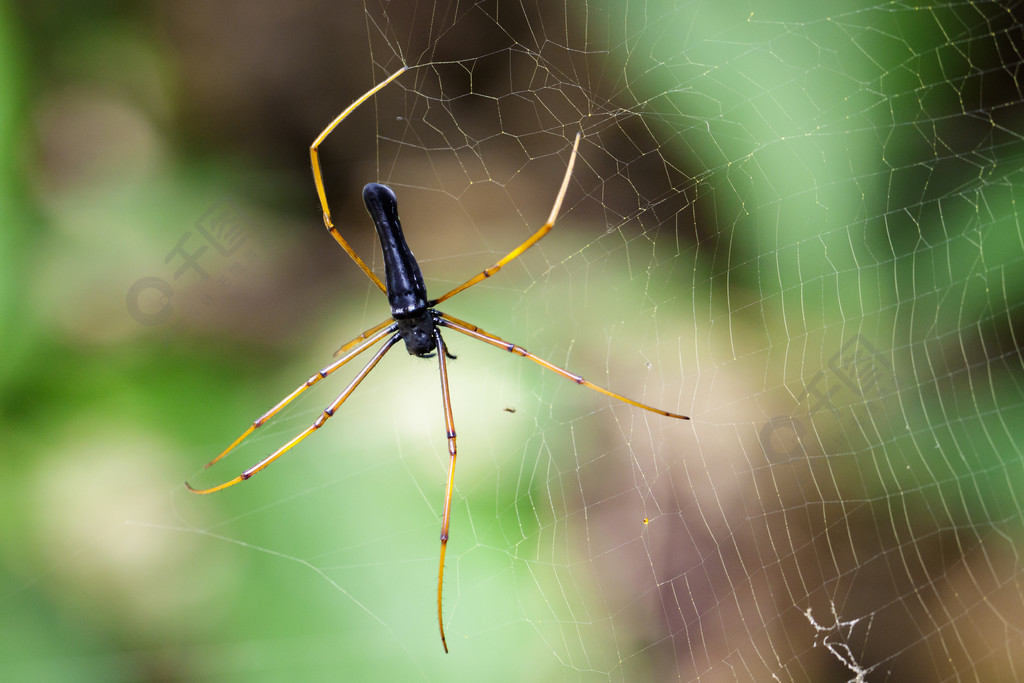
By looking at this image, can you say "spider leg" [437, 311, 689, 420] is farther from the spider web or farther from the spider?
the spider web

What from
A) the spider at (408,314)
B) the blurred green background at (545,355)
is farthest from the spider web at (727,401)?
the spider at (408,314)

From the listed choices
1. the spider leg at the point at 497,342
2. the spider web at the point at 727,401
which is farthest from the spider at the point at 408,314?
the spider web at the point at 727,401

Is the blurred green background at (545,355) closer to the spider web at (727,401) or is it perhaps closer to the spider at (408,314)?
the spider web at (727,401)

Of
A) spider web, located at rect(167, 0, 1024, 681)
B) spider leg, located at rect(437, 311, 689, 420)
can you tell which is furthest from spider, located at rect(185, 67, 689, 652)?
spider web, located at rect(167, 0, 1024, 681)

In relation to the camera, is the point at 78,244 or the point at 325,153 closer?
the point at 78,244

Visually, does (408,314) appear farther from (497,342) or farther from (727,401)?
(727,401)

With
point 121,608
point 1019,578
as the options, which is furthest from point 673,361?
point 121,608

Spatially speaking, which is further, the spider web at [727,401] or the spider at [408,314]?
the spider web at [727,401]

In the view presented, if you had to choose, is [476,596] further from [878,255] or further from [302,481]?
[878,255]

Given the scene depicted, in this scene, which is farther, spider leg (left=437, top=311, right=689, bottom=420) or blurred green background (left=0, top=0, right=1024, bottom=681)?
blurred green background (left=0, top=0, right=1024, bottom=681)
